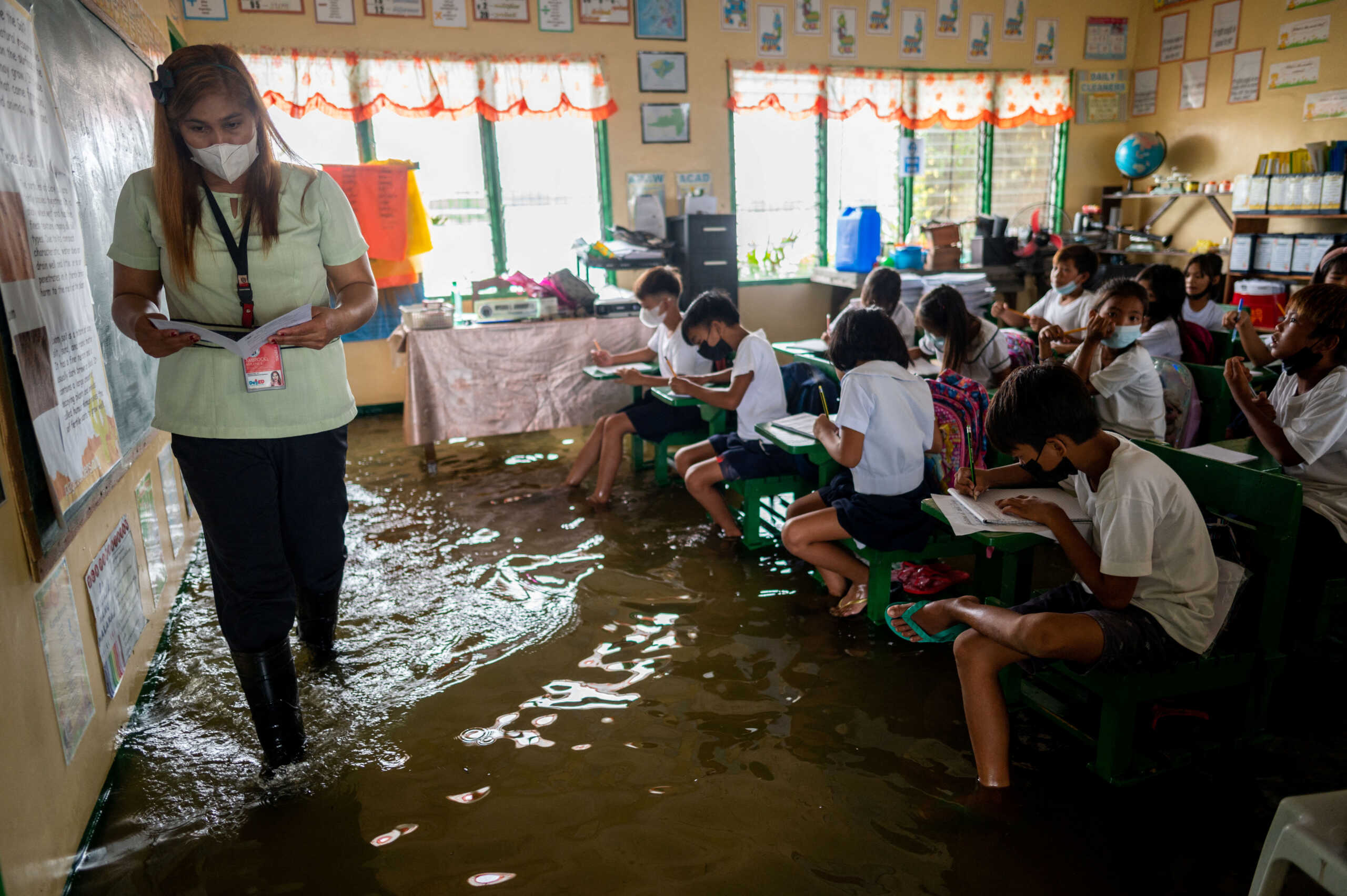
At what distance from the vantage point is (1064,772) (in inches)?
74.2

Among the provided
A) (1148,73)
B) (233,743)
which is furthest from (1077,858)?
(1148,73)

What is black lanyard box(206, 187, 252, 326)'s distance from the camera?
1733 mm

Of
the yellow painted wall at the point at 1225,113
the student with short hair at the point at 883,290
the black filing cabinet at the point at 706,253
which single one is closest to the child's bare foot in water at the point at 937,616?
the student with short hair at the point at 883,290

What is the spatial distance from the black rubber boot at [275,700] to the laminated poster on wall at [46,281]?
501 millimetres

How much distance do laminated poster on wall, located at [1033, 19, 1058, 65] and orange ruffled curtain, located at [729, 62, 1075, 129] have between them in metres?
0.11

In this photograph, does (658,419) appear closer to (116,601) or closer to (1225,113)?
(116,601)

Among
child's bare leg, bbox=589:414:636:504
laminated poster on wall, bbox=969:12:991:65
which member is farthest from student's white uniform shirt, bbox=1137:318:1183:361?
laminated poster on wall, bbox=969:12:991:65

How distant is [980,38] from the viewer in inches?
258

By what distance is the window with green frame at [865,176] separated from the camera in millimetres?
6395

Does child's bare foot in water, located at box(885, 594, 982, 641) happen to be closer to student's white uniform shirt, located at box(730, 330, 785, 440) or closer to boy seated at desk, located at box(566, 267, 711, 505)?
student's white uniform shirt, located at box(730, 330, 785, 440)

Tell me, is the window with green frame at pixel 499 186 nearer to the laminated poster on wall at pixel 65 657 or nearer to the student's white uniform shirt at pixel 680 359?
the student's white uniform shirt at pixel 680 359

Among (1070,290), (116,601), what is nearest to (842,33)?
(1070,290)

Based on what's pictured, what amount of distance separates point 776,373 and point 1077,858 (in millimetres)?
1951

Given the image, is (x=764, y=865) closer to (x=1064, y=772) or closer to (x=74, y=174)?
(x=1064, y=772)
